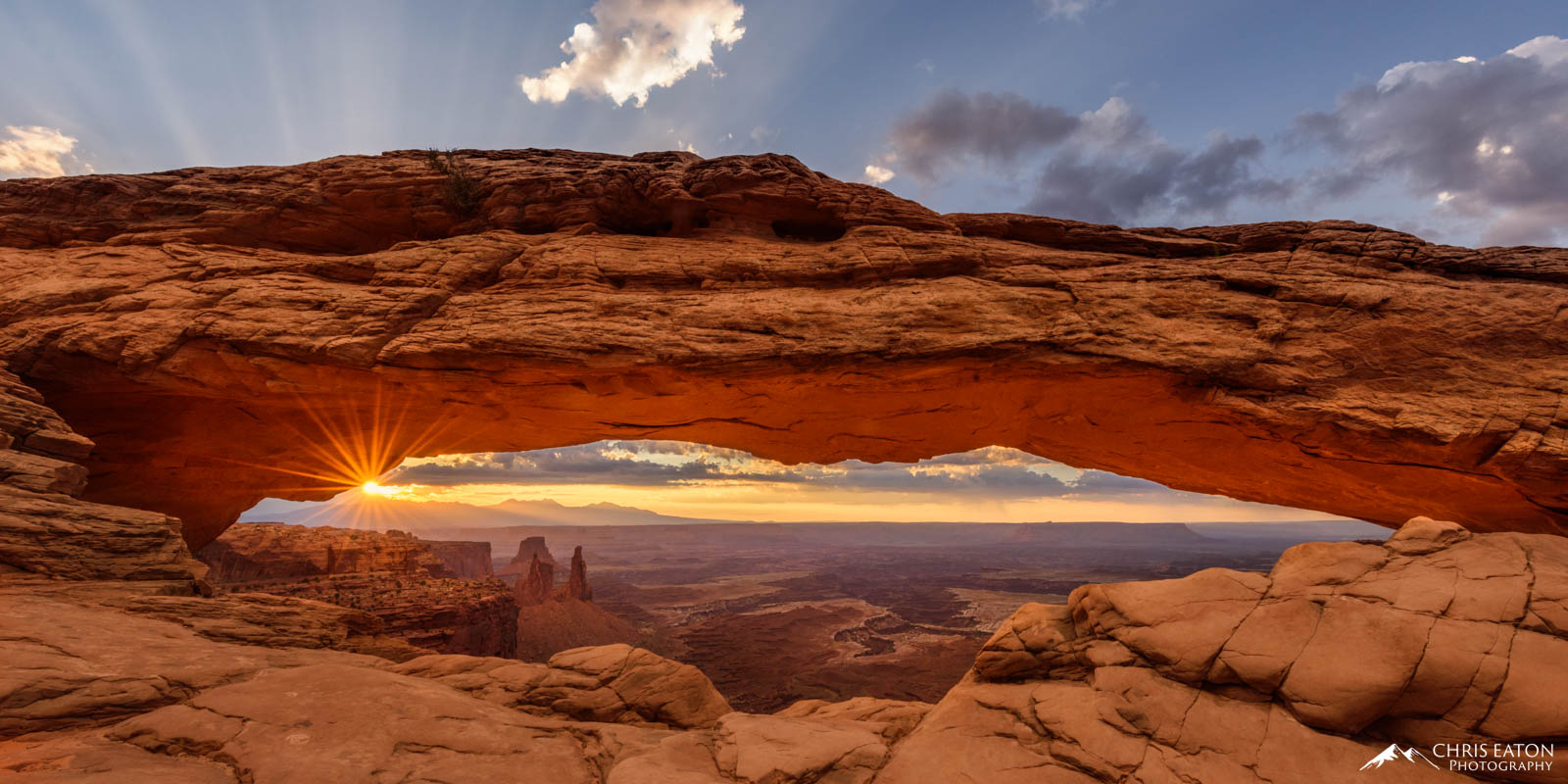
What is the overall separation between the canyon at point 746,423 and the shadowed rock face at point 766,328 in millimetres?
93

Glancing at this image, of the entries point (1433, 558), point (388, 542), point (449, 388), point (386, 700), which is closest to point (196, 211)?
point (449, 388)

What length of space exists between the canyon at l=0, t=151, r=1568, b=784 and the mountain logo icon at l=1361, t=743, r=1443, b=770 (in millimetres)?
81

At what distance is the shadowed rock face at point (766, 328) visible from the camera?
1000 centimetres

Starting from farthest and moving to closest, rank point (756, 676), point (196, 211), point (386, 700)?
point (756, 676) → point (196, 211) → point (386, 700)

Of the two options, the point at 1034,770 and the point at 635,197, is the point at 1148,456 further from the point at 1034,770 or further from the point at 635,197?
the point at 635,197

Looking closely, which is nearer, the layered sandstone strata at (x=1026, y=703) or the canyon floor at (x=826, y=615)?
the layered sandstone strata at (x=1026, y=703)

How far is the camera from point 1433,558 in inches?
258

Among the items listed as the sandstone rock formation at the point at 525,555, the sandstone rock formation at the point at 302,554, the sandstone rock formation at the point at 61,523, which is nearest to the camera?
the sandstone rock formation at the point at 61,523

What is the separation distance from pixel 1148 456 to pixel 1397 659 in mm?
9060

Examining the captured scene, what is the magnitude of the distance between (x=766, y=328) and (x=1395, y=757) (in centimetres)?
973

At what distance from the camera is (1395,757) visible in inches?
202

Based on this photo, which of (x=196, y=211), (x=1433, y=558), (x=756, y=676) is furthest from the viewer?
(x=756, y=676)

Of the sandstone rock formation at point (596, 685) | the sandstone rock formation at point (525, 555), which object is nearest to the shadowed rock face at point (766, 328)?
the sandstone rock formation at point (596, 685)

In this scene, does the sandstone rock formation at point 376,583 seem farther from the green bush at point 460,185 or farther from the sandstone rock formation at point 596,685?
the green bush at point 460,185
